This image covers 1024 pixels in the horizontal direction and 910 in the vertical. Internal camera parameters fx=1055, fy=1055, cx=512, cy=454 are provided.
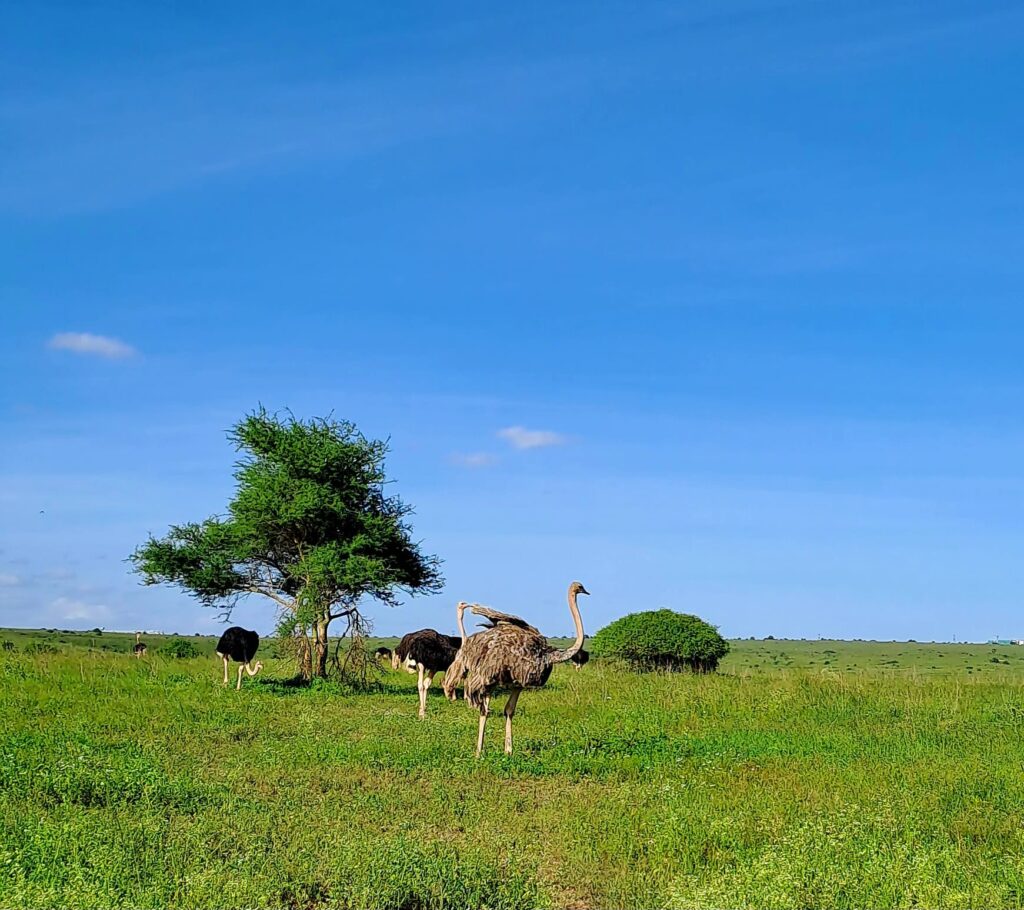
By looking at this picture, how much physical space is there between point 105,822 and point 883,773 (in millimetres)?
9753

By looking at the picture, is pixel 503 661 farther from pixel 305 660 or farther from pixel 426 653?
pixel 305 660

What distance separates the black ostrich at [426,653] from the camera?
78.6 feet

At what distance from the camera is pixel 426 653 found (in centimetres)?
2409

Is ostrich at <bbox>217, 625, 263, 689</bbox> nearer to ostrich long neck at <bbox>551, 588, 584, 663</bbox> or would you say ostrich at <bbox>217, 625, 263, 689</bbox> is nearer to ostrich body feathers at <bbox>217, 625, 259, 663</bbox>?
ostrich body feathers at <bbox>217, 625, 259, 663</bbox>

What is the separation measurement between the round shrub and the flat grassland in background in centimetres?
1632

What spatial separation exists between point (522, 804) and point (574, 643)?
145 inches

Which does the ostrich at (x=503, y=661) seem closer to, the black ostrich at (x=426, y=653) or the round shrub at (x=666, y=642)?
the black ostrich at (x=426, y=653)

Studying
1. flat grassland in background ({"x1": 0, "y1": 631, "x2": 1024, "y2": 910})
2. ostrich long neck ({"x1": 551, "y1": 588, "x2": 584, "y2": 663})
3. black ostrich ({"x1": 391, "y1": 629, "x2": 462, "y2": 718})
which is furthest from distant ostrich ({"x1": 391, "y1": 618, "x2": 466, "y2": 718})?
ostrich long neck ({"x1": 551, "y1": 588, "x2": 584, "y2": 663})

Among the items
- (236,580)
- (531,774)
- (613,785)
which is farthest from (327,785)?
(236,580)

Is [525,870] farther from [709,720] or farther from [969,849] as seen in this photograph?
[709,720]

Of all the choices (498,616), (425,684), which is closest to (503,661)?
(498,616)

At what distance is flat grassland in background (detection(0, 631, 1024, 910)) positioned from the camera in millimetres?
8594

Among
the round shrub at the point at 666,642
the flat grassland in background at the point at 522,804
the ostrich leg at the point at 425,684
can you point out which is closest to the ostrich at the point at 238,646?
the flat grassland in background at the point at 522,804

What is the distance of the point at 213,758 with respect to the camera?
15.5 metres
